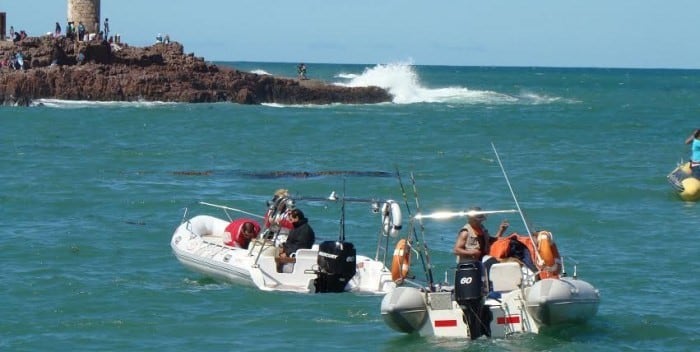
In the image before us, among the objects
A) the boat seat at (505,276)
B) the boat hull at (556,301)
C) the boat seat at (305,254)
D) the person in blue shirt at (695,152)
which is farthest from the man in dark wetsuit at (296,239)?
the person in blue shirt at (695,152)

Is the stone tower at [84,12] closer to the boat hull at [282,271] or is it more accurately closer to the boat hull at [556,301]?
the boat hull at [282,271]

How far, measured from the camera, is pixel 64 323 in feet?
48.4

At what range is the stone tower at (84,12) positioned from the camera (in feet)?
212

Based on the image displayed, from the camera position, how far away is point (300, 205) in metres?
24.0

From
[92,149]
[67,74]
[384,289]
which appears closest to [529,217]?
[384,289]

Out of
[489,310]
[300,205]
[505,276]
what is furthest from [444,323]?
[300,205]

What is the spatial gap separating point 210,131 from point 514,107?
24953 mm

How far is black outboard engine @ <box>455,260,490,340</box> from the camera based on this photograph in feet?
41.8

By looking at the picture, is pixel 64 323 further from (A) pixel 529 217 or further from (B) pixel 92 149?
(B) pixel 92 149

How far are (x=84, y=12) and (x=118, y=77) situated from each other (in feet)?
29.4

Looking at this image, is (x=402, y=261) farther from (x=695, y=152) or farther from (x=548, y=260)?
(x=695, y=152)

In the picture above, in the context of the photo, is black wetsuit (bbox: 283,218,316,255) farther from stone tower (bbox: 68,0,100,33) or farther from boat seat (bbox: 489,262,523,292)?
stone tower (bbox: 68,0,100,33)

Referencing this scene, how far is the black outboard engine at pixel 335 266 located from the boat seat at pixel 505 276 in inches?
100

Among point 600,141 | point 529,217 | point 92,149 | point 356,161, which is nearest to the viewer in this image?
point 529,217
